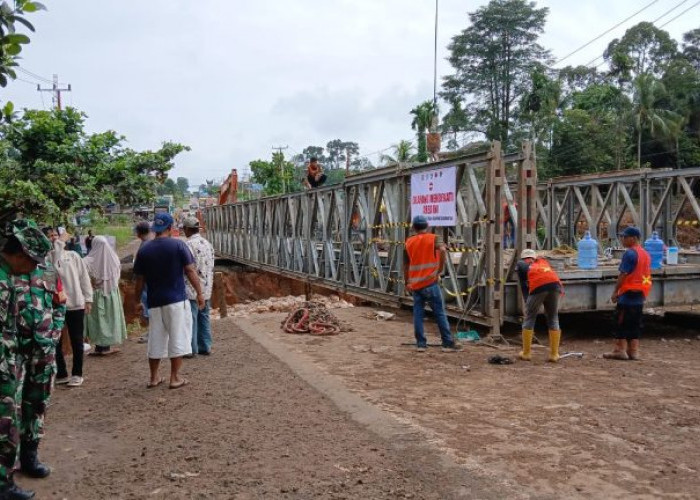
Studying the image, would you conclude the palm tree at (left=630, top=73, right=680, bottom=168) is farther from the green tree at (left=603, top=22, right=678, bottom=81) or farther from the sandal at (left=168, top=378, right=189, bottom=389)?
the sandal at (left=168, top=378, right=189, bottom=389)

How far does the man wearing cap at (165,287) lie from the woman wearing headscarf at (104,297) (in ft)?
7.07

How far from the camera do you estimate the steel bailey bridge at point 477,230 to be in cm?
891

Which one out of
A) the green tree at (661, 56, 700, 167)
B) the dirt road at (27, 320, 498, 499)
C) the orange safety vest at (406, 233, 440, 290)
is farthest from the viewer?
the green tree at (661, 56, 700, 167)

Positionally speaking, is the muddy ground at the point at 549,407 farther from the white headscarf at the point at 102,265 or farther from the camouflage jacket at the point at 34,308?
the camouflage jacket at the point at 34,308

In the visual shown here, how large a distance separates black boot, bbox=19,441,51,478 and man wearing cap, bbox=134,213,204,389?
2.09 m

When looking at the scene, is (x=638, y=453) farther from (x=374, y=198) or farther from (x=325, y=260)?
(x=325, y=260)

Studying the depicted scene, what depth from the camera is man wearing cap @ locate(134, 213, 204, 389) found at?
6199 mm

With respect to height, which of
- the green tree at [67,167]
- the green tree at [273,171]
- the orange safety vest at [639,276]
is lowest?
the orange safety vest at [639,276]

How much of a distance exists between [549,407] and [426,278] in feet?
9.81

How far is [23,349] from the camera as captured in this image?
4.02 meters

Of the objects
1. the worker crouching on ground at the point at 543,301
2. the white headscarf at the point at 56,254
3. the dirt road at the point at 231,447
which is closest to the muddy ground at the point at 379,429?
the dirt road at the point at 231,447

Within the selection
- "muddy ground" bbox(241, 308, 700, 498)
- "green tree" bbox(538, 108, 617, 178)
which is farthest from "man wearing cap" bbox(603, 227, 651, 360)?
"green tree" bbox(538, 108, 617, 178)

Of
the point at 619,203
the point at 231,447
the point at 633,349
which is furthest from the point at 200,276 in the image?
the point at 619,203

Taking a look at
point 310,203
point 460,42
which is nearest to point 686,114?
point 460,42
